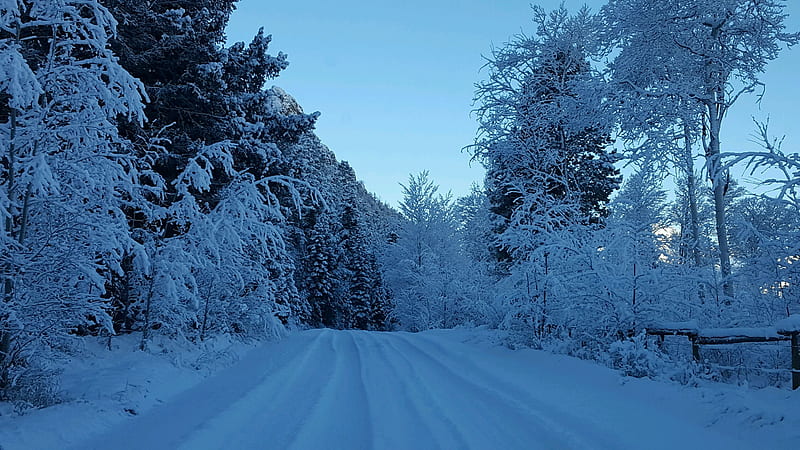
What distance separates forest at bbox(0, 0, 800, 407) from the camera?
19.9 ft

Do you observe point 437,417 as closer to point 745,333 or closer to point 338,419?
point 338,419

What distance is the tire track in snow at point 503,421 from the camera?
4.90m

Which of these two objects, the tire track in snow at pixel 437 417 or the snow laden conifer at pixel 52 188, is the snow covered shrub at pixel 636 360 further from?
the snow laden conifer at pixel 52 188

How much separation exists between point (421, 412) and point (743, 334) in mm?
4517

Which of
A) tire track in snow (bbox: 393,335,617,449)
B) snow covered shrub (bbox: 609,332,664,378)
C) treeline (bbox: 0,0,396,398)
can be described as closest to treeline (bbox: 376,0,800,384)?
snow covered shrub (bbox: 609,332,664,378)

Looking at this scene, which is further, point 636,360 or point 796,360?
point 636,360

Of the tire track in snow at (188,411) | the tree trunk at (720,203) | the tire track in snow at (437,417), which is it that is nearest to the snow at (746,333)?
the tree trunk at (720,203)

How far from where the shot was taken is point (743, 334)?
6.59 meters

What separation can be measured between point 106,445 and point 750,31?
15.0 metres

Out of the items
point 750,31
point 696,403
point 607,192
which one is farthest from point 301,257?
point 696,403

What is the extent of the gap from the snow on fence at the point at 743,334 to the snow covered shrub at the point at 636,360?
50 centimetres

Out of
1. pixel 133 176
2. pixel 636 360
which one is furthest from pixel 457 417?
pixel 133 176

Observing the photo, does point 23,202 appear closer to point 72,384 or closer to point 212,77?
point 72,384

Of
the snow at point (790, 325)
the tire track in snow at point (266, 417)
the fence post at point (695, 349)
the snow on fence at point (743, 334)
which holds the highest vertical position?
the snow at point (790, 325)
